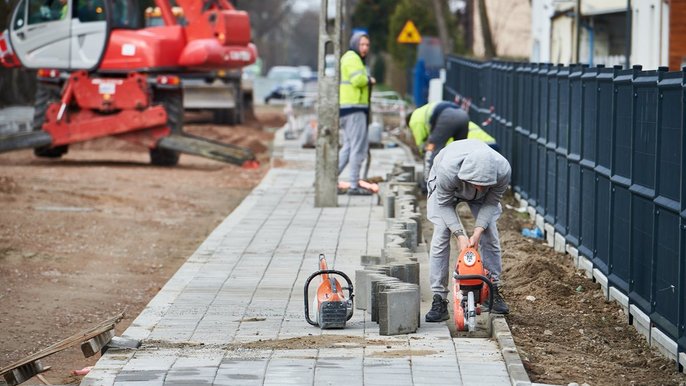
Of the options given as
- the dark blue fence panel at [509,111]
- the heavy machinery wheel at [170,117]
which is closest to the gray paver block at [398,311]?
the dark blue fence panel at [509,111]

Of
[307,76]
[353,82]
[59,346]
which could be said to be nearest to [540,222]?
[353,82]

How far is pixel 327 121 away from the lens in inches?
702

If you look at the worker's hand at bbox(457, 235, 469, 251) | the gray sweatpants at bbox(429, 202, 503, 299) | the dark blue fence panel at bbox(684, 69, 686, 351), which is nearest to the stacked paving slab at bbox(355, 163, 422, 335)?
the gray sweatpants at bbox(429, 202, 503, 299)

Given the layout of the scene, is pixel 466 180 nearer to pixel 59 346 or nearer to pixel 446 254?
pixel 446 254

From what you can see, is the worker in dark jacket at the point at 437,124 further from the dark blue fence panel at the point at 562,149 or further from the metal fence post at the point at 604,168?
the metal fence post at the point at 604,168

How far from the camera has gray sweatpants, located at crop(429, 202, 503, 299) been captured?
996 centimetres

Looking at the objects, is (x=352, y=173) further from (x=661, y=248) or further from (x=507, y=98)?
(x=661, y=248)

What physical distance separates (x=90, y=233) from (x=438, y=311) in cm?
760

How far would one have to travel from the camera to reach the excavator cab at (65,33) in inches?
1037

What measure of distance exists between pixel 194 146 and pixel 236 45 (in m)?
3.07

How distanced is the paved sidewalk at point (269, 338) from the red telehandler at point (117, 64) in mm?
11017

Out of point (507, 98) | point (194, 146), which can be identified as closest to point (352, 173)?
point (507, 98)

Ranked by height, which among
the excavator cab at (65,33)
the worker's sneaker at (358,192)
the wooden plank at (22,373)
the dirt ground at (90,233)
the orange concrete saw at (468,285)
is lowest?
the dirt ground at (90,233)

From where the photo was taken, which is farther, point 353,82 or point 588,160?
point 353,82
